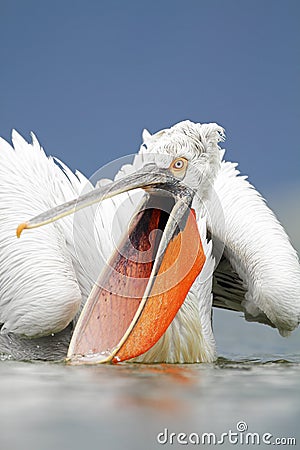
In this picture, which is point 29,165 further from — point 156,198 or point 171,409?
point 171,409

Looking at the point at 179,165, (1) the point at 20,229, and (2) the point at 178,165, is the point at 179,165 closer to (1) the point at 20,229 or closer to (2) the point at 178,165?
(2) the point at 178,165

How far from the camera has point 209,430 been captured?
145 centimetres

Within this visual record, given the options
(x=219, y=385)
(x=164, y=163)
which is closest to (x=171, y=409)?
(x=219, y=385)

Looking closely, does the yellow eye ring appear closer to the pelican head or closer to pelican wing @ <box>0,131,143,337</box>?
the pelican head

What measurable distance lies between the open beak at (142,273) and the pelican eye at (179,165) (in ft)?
0.19

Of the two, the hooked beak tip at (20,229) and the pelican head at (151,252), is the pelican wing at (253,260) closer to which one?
the pelican head at (151,252)

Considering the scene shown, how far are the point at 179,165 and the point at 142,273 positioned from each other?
2.00 ft

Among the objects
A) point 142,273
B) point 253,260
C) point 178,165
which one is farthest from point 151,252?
point 253,260

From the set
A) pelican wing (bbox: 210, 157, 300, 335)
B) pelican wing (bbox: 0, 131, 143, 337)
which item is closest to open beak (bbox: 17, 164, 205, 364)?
pelican wing (bbox: 0, 131, 143, 337)

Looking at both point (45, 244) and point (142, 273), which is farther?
point (45, 244)

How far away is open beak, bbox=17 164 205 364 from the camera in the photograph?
3.59 metres

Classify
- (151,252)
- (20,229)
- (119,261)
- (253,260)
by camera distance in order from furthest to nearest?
(253,260), (151,252), (119,261), (20,229)

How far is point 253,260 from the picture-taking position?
15.8ft

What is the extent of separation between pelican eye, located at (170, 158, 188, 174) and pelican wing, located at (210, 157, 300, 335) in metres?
0.65
